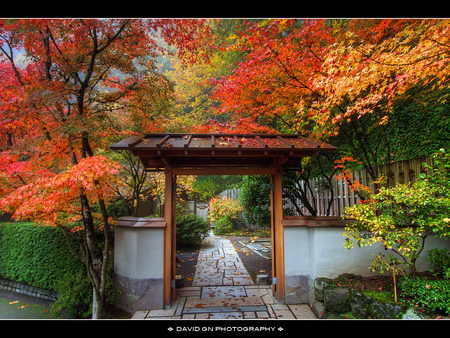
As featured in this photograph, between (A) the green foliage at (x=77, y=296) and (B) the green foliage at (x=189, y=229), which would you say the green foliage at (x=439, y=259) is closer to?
(A) the green foliage at (x=77, y=296)

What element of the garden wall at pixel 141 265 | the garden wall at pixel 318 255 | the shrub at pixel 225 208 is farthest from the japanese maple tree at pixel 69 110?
the shrub at pixel 225 208

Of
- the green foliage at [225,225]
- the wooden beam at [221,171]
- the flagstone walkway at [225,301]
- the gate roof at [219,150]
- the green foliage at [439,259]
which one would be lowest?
the flagstone walkway at [225,301]

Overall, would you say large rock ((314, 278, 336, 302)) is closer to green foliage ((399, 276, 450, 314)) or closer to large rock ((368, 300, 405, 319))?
large rock ((368, 300, 405, 319))

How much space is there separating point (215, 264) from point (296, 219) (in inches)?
138

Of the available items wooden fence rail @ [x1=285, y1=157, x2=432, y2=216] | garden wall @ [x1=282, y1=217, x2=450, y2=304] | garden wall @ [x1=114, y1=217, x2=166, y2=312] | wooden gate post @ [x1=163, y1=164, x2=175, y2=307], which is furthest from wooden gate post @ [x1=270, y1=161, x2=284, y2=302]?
garden wall @ [x1=114, y1=217, x2=166, y2=312]

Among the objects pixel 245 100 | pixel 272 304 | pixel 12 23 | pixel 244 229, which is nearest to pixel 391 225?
pixel 272 304

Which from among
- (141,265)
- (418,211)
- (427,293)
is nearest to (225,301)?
(141,265)

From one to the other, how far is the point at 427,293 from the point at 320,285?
139cm

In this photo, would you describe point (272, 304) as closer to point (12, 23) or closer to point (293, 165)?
point (293, 165)

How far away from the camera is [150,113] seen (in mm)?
6090

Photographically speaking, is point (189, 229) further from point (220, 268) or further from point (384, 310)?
point (384, 310)

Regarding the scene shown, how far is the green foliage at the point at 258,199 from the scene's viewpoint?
6.07 m

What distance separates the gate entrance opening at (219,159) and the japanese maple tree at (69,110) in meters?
0.84

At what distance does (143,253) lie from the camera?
4047 millimetres
